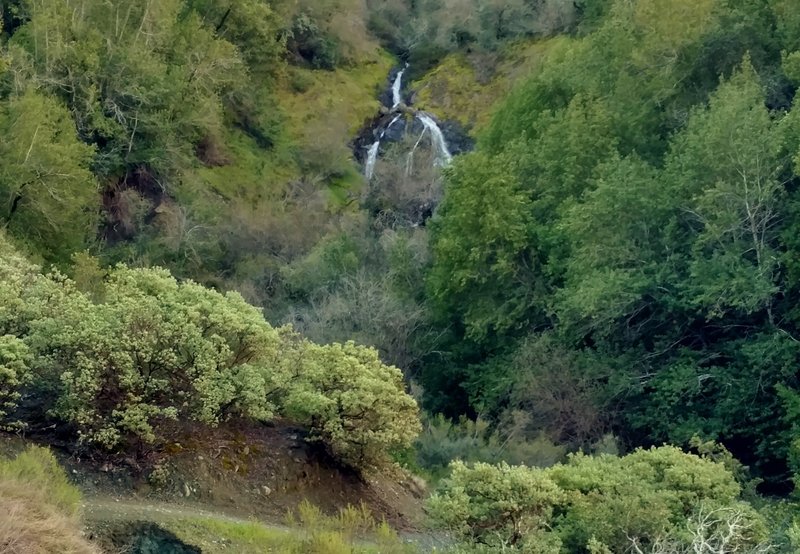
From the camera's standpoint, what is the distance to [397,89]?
48.4 meters

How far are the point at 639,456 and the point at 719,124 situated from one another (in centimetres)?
983

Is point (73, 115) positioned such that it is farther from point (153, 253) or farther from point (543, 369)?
point (543, 369)

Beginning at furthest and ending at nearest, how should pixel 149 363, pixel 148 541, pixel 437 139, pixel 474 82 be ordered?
pixel 474 82
pixel 437 139
pixel 149 363
pixel 148 541

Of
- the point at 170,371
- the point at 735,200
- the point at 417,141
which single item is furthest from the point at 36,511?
the point at 417,141

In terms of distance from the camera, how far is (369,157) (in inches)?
1665

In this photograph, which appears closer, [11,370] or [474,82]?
[11,370]

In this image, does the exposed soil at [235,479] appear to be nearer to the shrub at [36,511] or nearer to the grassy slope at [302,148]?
the shrub at [36,511]

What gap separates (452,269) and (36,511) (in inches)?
652

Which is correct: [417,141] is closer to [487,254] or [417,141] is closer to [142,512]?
[487,254]

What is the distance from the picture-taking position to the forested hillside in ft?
37.8

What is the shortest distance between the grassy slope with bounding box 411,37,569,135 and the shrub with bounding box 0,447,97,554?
1345 inches

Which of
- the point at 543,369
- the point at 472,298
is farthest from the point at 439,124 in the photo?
the point at 543,369

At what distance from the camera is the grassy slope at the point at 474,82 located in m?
43.5

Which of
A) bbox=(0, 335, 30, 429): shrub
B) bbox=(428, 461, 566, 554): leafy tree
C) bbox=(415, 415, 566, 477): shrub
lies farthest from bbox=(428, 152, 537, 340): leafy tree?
bbox=(0, 335, 30, 429): shrub
